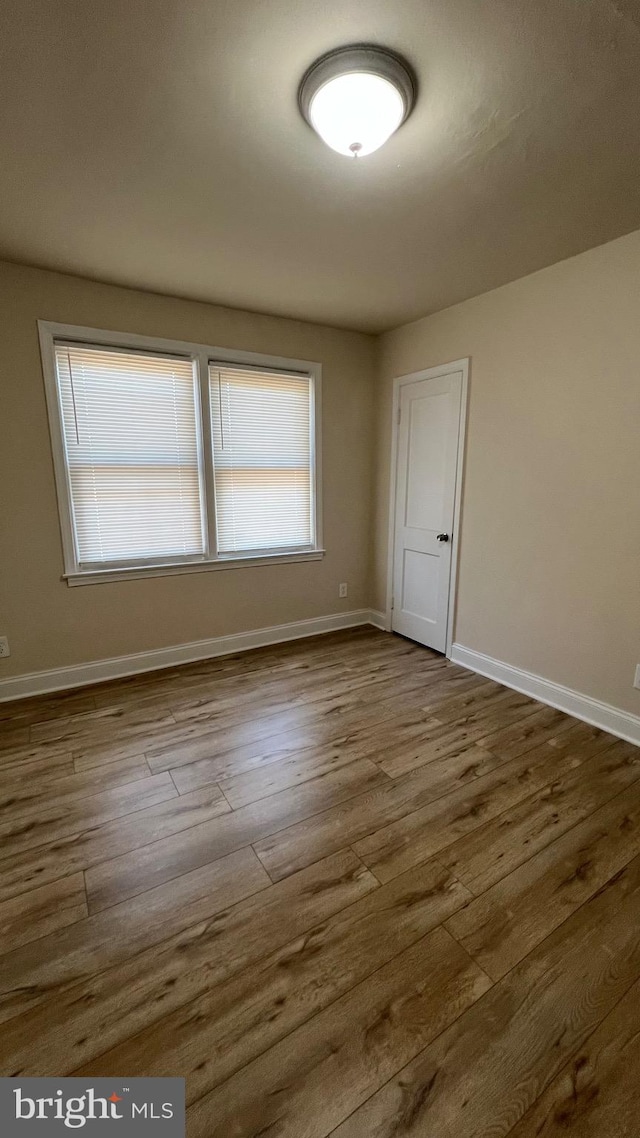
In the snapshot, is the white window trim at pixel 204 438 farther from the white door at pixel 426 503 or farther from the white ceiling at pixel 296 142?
the white door at pixel 426 503

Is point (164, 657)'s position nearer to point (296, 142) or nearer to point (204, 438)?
point (204, 438)

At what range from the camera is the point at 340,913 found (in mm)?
1451

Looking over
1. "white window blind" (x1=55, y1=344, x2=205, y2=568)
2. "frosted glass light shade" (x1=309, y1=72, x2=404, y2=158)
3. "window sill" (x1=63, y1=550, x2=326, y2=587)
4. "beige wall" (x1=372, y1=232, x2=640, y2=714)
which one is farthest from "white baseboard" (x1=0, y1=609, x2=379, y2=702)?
"frosted glass light shade" (x1=309, y1=72, x2=404, y2=158)

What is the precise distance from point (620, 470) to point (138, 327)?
10.0 ft

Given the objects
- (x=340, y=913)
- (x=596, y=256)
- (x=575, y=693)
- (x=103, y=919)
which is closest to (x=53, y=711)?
(x=103, y=919)

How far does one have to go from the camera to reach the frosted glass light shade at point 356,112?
1321mm

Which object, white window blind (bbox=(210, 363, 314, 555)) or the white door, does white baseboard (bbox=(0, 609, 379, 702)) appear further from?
white window blind (bbox=(210, 363, 314, 555))

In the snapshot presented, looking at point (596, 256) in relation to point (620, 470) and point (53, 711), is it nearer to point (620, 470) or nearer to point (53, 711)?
point (620, 470)

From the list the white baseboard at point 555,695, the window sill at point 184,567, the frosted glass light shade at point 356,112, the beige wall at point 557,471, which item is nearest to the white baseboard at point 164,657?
the window sill at point 184,567

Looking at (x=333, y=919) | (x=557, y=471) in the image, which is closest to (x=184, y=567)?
(x=333, y=919)

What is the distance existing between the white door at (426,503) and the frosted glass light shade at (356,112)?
188 centimetres

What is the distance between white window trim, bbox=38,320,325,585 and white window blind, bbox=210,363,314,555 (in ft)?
0.19

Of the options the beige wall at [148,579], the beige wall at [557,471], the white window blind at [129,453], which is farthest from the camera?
the white window blind at [129,453]

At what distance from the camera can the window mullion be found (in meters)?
3.14
